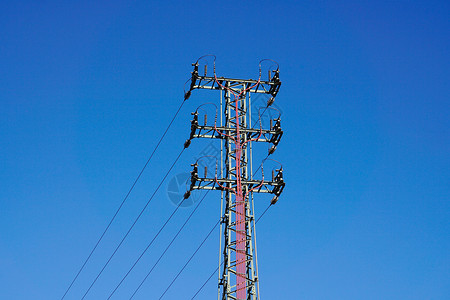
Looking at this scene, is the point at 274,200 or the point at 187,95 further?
the point at 187,95

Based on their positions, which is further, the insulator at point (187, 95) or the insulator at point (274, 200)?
the insulator at point (187, 95)

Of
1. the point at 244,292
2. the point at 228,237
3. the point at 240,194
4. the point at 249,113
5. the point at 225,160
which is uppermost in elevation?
the point at 249,113

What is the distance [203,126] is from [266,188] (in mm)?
3779

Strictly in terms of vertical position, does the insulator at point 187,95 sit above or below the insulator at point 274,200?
above

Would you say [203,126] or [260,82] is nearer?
[203,126]

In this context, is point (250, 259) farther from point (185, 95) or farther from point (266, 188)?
point (185, 95)

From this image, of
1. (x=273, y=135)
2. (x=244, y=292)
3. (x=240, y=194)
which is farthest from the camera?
(x=273, y=135)

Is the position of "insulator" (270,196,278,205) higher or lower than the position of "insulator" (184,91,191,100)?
lower

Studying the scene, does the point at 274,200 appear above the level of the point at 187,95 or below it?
below

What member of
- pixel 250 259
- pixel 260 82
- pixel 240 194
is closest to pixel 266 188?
pixel 240 194

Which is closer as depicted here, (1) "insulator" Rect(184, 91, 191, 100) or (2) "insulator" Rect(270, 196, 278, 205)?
(2) "insulator" Rect(270, 196, 278, 205)

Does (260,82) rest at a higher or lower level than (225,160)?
higher

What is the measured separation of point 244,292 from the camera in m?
24.7

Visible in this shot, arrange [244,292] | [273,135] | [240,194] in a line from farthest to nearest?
1. [273,135]
2. [240,194]
3. [244,292]
